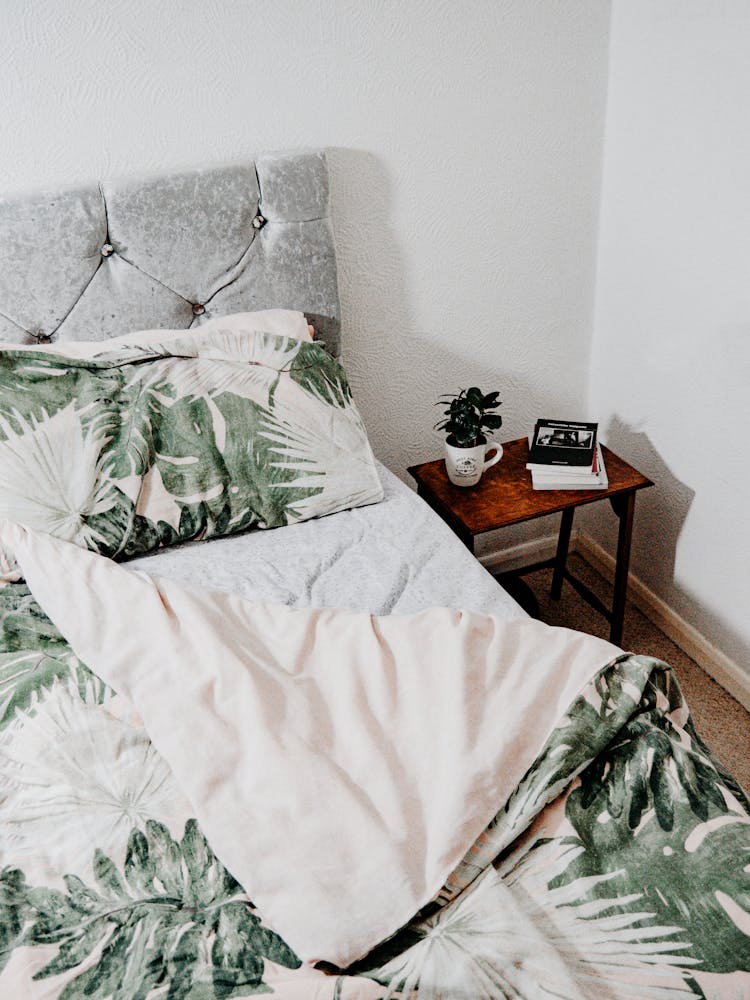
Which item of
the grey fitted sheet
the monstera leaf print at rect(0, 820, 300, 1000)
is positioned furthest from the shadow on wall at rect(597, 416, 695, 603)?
the monstera leaf print at rect(0, 820, 300, 1000)

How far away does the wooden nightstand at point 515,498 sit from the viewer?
183 cm

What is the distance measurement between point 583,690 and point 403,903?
1.16ft

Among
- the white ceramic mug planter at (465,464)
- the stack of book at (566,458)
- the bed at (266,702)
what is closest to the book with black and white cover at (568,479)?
the stack of book at (566,458)

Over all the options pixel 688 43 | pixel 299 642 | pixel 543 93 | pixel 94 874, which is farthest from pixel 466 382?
pixel 94 874

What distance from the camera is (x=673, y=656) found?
6.85ft

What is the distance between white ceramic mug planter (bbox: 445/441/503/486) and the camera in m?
1.86

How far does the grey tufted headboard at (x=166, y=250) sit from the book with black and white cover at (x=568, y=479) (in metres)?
0.65

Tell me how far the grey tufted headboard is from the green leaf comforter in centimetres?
73

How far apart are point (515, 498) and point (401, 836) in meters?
1.09

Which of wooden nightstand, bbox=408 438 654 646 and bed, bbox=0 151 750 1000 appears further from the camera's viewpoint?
wooden nightstand, bbox=408 438 654 646

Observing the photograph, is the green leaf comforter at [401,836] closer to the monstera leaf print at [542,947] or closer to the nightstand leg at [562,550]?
the monstera leaf print at [542,947]

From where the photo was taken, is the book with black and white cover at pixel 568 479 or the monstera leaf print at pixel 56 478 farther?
the book with black and white cover at pixel 568 479

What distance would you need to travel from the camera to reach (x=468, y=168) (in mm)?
1938

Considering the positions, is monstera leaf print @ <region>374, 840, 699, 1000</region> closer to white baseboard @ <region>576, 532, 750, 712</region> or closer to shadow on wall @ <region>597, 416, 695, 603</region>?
white baseboard @ <region>576, 532, 750, 712</region>
